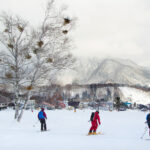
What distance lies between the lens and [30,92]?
20578mm

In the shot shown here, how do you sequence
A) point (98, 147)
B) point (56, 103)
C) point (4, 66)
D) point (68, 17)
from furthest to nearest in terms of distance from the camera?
point (56, 103)
point (4, 66)
point (68, 17)
point (98, 147)

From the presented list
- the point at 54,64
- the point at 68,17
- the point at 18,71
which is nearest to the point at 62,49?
the point at 54,64

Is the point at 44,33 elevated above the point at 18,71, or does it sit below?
above

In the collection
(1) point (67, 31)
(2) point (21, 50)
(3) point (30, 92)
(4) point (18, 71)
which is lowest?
(3) point (30, 92)

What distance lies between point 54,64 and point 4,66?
175 inches

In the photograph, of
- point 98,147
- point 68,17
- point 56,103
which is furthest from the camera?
point 56,103

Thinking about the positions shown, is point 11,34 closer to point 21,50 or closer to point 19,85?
point 21,50

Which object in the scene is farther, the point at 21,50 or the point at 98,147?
the point at 21,50

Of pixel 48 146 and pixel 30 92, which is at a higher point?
pixel 30 92

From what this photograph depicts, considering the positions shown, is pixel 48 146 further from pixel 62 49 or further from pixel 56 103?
pixel 56 103

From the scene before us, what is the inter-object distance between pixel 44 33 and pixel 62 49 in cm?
219

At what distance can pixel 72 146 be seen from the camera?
895 cm

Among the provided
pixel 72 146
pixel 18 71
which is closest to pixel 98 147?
pixel 72 146

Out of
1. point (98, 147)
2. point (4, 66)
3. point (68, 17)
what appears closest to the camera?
Result: point (98, 147)
